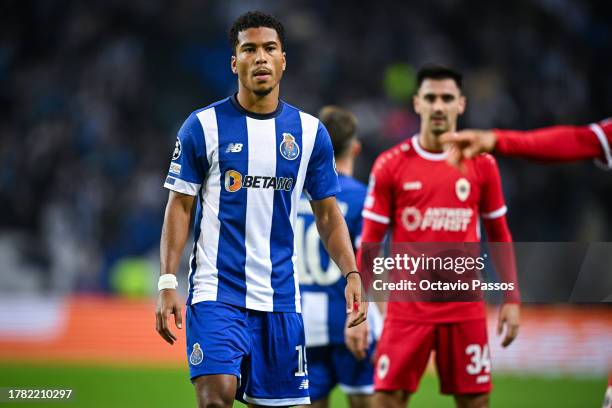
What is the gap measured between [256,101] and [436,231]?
177 centimetres

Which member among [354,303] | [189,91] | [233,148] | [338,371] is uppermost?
[189,91]

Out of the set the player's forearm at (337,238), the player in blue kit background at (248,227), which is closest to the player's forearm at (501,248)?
the player's forearm at (337,238)

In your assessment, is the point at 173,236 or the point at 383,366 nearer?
the point at 173,236

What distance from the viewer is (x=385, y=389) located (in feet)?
19.2

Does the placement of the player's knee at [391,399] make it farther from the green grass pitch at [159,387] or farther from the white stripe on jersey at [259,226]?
the green grass pitch at [159,387]

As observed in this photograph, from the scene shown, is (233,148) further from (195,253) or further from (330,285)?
(330,285)

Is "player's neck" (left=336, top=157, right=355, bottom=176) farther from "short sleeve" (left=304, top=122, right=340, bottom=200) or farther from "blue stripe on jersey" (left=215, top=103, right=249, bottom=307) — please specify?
"blue stripe on jersey" (left=215, top=103, right=249, bottom=307)

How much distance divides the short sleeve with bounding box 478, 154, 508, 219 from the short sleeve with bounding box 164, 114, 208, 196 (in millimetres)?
2199

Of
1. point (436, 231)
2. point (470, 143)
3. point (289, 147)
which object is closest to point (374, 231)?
point (436, 231)

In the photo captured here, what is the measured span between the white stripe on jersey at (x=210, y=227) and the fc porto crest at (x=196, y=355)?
0.24 m

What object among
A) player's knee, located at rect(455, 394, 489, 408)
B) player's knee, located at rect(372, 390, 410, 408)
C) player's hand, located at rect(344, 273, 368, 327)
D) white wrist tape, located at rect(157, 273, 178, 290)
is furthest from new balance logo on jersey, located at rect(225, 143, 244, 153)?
player's knee, located at rect(455, 394, 489, 408)

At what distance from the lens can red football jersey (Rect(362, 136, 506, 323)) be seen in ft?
19.2

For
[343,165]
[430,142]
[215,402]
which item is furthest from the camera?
[343,165]

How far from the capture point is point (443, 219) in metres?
5.88
